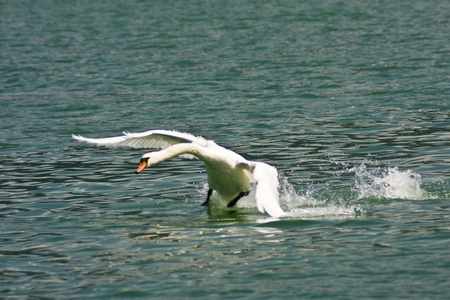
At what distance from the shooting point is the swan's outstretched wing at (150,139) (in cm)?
1089

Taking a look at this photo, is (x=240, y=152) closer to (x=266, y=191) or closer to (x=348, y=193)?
(x=348, y=193)

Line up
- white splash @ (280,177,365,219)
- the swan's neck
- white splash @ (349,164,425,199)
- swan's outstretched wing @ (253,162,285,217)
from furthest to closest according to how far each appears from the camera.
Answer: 1. white splash @ (349,164,425,199)
2. the swan's neck
3. white splash @ (280,177,365,219)
4. swan's outstretched wing @ (253,162,285,217)

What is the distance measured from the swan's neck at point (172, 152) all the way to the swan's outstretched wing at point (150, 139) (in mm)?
337

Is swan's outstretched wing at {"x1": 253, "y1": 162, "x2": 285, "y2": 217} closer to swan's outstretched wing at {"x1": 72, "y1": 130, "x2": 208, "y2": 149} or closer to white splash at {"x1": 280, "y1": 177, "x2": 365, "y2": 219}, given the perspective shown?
white splash at {"x1": 280, "y1": 177, "x2": 365, "y2": 219}

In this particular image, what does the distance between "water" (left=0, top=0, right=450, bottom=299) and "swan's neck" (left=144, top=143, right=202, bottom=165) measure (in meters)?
0.67

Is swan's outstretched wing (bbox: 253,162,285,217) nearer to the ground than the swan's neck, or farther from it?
nearer to the ground

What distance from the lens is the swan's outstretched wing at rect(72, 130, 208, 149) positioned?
10.9 m

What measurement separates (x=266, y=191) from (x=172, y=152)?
6.22ft

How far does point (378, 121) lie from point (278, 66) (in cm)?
660

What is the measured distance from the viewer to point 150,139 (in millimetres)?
11555

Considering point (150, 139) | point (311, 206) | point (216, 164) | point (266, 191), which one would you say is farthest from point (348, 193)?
point (150, 139)

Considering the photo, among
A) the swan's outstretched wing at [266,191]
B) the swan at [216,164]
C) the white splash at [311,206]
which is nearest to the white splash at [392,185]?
the white splash at [311,206]

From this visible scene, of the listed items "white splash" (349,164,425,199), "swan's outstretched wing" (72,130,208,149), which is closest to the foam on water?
"white splash" (349,164,425,199)

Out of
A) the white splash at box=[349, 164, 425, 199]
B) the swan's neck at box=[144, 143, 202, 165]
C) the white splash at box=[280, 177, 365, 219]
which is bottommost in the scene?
the white splash at box=[280, 177, 365, 219]
